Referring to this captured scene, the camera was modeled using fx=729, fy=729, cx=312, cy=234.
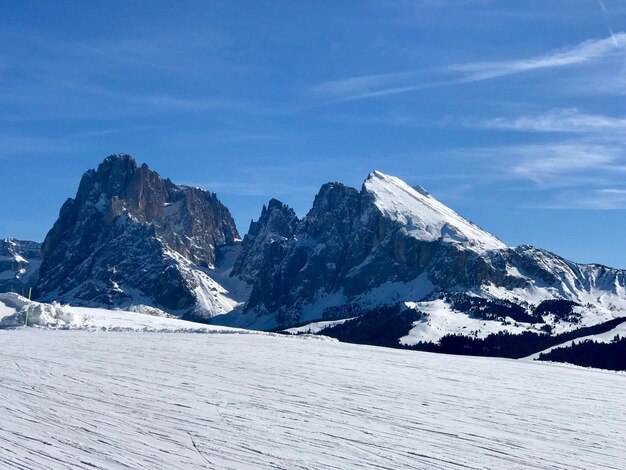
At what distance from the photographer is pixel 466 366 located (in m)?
38.2

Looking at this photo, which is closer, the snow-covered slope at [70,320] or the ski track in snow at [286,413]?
the ski track in snow at [286,413]

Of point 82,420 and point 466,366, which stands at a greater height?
point 466,366

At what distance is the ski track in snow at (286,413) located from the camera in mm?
15969

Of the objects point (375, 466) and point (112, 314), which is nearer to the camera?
point (375, 466)

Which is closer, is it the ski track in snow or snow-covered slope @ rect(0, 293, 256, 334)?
the ski track in snow

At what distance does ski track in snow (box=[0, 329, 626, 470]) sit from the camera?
15969mm

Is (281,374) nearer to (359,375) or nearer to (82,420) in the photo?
(359,375)

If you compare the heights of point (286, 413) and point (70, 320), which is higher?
point (70, 320)

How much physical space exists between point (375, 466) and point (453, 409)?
26.7 ft

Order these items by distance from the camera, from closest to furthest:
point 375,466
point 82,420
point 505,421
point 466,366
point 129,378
A: point 375,466 < point 82,420 < point 505,421 < point 129,378 < point 466,366

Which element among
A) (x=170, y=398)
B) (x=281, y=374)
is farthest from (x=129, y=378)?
(x=281, y=374)

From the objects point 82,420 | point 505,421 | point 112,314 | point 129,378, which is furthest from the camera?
point 112,314

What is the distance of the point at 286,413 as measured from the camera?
20516mm

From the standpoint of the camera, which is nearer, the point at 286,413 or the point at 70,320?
the point at 286,413
